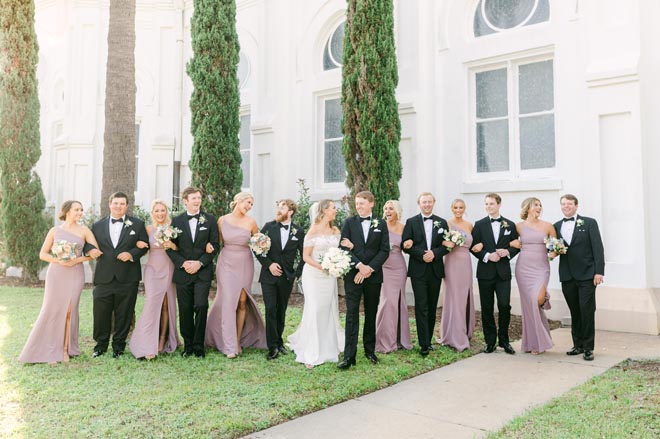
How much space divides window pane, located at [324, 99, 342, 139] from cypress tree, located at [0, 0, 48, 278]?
29.5 ft

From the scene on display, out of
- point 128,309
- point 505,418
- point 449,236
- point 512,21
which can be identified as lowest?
point 505,418

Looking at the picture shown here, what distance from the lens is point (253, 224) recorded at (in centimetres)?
727

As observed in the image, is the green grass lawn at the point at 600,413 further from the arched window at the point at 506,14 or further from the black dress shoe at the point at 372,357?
the arched window at the point at 506,14

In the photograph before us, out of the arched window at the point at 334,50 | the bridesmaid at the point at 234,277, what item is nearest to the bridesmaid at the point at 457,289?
the bridesmaid at the point at 234,277

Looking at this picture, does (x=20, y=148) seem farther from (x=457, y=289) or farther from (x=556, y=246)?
(x=556, y=246)

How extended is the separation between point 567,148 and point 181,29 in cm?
1281

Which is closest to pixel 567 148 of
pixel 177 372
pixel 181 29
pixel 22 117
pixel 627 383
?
pixel 627 383

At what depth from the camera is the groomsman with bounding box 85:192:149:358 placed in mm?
6891

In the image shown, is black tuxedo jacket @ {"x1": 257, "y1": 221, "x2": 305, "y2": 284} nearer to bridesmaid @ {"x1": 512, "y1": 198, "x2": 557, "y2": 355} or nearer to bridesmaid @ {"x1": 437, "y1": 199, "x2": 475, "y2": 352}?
bridesmaid @ {"x1": 437, "y1": 199, "x2": 475, "y2": 352}

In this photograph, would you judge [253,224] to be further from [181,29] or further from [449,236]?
[181,29]

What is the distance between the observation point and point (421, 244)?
7156 millimetres

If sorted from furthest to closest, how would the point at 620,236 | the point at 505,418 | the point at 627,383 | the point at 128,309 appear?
the point at 620,236, the point at 128,309, the point at 627,383, the point at 505,418

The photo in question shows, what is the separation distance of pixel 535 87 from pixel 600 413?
7.22 m

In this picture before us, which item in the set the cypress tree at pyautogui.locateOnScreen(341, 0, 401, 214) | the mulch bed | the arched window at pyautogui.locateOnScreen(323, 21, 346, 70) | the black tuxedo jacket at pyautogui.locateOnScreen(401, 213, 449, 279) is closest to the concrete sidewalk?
the mulch bed
